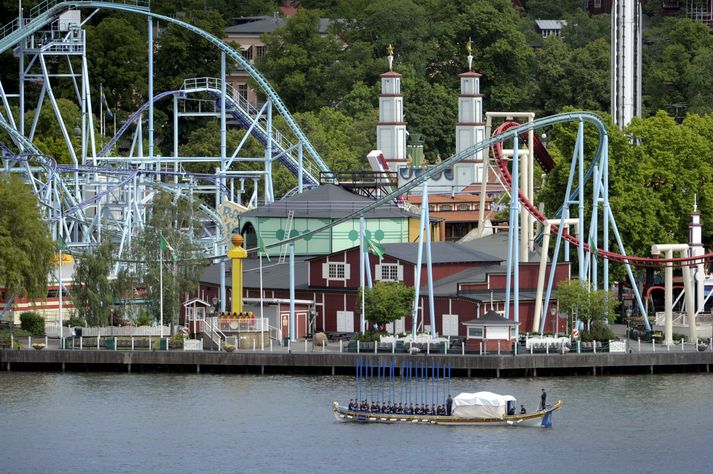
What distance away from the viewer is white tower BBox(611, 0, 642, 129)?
167000mm

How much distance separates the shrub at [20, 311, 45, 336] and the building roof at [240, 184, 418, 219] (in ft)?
61.1

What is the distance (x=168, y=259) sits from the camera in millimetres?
113562

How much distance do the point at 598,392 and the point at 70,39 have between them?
51082 millimetres

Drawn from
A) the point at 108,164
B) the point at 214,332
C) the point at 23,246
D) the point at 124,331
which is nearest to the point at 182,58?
the point at 108,164

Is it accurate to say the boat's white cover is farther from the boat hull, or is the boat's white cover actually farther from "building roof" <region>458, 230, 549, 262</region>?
"building roof" <region>458, 230, 549, 262</region>

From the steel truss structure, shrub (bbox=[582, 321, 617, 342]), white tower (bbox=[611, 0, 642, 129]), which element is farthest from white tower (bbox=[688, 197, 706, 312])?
white tower (bbox=[611, 0, 642, 129])

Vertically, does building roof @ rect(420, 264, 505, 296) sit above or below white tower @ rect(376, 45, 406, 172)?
below

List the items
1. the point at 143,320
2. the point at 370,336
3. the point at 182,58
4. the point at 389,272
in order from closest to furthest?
the point at 370,336 → the point at 143,320 → the point at 389,272 → the point at 182,58

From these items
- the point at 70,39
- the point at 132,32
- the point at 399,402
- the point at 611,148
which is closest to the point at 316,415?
the point at 399,402

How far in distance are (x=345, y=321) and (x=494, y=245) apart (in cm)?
1319

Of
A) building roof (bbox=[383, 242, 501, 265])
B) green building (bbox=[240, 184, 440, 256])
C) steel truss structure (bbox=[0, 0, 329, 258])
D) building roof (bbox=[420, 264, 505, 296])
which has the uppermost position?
steel truss structure (bbox=[0, 0, 329, 258])

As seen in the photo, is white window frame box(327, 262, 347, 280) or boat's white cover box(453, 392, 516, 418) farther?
white window frame box(327, 262, 347, 280)

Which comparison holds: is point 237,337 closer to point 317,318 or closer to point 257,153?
point 317,318

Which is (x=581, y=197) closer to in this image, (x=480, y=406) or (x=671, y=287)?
(x=671, y=287)
